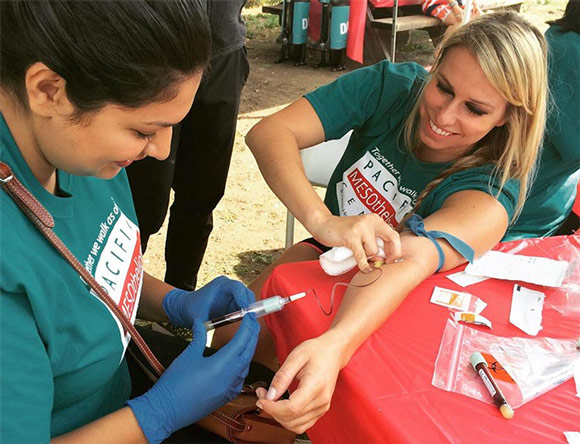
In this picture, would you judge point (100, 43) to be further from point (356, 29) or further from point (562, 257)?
point (356, 29)

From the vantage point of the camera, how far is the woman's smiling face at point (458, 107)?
1.40 m

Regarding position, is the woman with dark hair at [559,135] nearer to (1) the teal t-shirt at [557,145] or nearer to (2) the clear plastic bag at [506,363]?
(1) the teal t-shirt at [557,145]

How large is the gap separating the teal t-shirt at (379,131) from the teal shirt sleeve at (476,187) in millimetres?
80

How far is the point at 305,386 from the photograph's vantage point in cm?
93

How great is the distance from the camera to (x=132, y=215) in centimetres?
121

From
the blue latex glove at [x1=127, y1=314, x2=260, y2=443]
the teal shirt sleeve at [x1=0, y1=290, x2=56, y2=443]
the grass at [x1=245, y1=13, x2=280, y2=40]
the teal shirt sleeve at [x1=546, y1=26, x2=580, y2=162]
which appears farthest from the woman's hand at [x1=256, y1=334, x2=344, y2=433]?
the grass at [x1=245, y1=13, x2=280, y2=40]

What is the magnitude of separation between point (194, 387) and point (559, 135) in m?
1.29

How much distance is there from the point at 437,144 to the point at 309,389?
837 millimetres

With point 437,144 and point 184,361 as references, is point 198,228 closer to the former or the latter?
point 437,144

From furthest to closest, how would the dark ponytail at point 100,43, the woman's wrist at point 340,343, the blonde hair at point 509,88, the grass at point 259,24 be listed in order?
the grass at point 259,24 → the blonde hair at point 509,88 → the woman's wrist at point 340,343 → the dark ponytail at point 100,43

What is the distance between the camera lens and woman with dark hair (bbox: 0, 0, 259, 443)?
707 millimetres

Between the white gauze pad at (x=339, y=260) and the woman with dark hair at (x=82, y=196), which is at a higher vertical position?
the woman with dark hair at (x=82, y=196)

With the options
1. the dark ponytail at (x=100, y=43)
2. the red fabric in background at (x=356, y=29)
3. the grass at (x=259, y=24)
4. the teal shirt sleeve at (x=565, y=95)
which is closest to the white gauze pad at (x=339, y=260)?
the dark ponytail at (x=100, y=43)

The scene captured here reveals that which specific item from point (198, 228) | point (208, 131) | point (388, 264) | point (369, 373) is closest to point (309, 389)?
point (369, 373)
